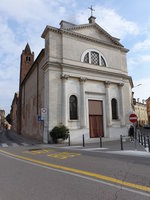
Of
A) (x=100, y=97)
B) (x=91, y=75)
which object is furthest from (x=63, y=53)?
(x=100, y=97)

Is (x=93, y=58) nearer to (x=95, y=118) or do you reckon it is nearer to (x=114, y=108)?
(x=114, y=108)

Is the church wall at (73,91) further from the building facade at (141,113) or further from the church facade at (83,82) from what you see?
the building facade at (141,113)

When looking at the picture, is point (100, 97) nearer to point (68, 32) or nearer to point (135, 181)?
point (68, 32)

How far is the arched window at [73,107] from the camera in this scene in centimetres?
1920

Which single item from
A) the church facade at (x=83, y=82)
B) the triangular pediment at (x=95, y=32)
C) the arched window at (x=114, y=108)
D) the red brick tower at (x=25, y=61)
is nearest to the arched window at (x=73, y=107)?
the church facade at (x=83, y=82)

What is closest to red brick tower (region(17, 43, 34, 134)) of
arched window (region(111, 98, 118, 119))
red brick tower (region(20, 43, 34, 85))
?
red brick tower (region(20, 43, 34, 85))

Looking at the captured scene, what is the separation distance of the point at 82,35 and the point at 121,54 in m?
7.24

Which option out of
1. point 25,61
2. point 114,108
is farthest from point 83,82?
point 25,61

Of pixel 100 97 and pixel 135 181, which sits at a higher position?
pixel 100 97

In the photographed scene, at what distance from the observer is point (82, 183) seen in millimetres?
4441

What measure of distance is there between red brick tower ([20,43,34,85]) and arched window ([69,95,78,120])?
20.8m

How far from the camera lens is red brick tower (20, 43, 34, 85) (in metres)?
37.6

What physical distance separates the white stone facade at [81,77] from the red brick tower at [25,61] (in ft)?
62.5

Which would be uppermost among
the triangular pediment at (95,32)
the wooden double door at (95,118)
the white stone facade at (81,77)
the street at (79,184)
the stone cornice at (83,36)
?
the triangular pediment at (95,32)
